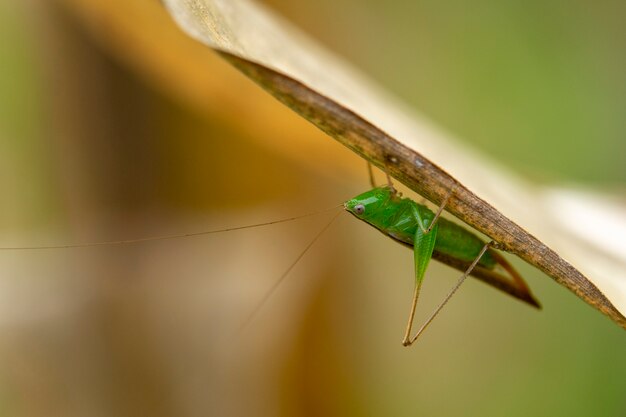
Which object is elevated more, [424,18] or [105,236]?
[424,18]

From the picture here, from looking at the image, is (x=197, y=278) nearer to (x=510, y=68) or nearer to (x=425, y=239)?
(x=425, y=239)

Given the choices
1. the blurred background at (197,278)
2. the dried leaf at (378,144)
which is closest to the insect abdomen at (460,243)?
the blurred background at (197,278)

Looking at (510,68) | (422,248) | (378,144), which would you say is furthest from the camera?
(510,68)

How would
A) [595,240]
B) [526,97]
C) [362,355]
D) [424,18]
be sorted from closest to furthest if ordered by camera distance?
[595,240] → [362,355] → [526,97] → [424,18]

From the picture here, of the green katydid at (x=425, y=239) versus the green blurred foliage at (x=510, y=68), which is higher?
the green blurred foliage at (x=510, y=68)

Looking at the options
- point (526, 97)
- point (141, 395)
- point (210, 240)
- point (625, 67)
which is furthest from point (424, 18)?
point (141, 395)

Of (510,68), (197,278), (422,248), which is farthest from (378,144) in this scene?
(510,68)

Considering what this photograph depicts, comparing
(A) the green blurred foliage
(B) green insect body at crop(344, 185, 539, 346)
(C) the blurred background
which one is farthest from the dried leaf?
(A) the green blurred foliage

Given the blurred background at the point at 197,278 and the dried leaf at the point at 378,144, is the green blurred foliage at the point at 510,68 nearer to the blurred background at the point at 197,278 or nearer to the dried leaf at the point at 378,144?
the blurred background at the point at 197,278

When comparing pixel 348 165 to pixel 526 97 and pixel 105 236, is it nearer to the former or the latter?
pixel 105 236
